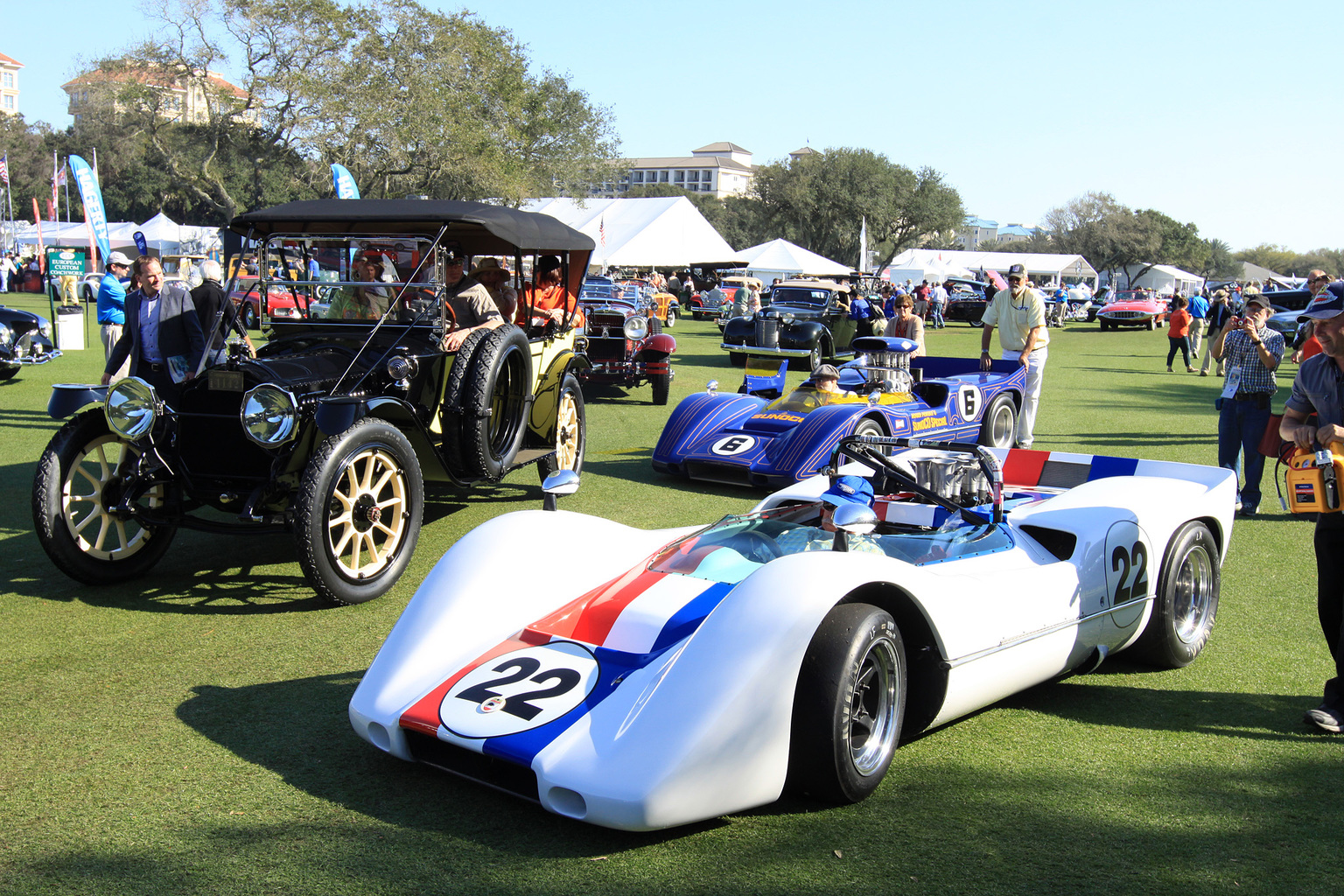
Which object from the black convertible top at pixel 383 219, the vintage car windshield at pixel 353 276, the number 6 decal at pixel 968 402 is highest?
the black convertible top at pixel 383 219

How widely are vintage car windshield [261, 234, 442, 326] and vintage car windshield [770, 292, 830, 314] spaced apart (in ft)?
55.8

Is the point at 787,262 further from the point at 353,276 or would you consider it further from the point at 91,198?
the point at 353,276

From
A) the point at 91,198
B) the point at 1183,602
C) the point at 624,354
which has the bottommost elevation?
the point at 1183,602

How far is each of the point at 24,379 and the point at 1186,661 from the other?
52.0ft

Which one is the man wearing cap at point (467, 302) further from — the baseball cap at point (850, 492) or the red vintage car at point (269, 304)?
the baseball cap at point (850, 492)

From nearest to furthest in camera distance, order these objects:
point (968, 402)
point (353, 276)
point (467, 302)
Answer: point (353, 276) → point (467, 302) → point (968, 402)

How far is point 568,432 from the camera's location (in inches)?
345

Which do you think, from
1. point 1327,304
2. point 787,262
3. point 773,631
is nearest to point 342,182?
point 1327,304

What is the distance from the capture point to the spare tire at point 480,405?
6602 mm

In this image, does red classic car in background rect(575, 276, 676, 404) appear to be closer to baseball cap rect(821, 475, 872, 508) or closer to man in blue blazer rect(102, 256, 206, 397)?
man in blue blazer rect(102, 256, 206, 397)

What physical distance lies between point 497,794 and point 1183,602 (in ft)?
10.9

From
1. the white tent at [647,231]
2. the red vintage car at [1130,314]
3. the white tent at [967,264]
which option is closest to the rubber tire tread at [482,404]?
the white tent at [647,231]

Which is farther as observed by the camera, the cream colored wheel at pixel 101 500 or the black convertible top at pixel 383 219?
the black convertible top at pixel 383 219

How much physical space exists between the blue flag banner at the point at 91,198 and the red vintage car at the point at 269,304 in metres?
11.1
